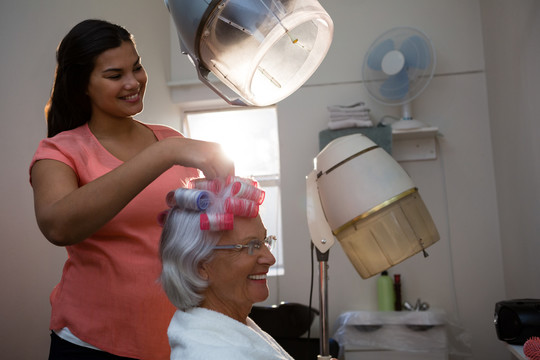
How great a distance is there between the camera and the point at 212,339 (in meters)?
1.10

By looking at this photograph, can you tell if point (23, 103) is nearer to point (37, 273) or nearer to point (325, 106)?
point (37, 273)

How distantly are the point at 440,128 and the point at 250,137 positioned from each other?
1297 millimetres

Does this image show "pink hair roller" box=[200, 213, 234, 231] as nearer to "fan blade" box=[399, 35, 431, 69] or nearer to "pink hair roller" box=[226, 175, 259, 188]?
"pink hair roller" box=[226, 175, 259, 188]

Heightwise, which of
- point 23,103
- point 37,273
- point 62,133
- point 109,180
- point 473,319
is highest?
point 23,103

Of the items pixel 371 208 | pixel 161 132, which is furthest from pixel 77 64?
pixel 371 208

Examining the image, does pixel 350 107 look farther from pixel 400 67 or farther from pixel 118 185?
pixel 118 185

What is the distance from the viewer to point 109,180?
3.29ft

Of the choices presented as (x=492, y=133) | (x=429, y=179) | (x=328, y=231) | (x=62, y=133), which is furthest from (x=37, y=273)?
(x=492, y=133)

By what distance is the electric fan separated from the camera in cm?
293

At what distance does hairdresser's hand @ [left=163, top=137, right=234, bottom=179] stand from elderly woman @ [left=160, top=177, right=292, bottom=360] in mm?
145

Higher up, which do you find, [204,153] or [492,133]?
[492,133]

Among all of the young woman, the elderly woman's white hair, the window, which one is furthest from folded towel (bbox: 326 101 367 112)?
the elderly woman's white hair

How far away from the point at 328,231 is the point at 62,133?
0.76 metres

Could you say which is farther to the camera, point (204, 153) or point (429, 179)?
point (429, 179)
